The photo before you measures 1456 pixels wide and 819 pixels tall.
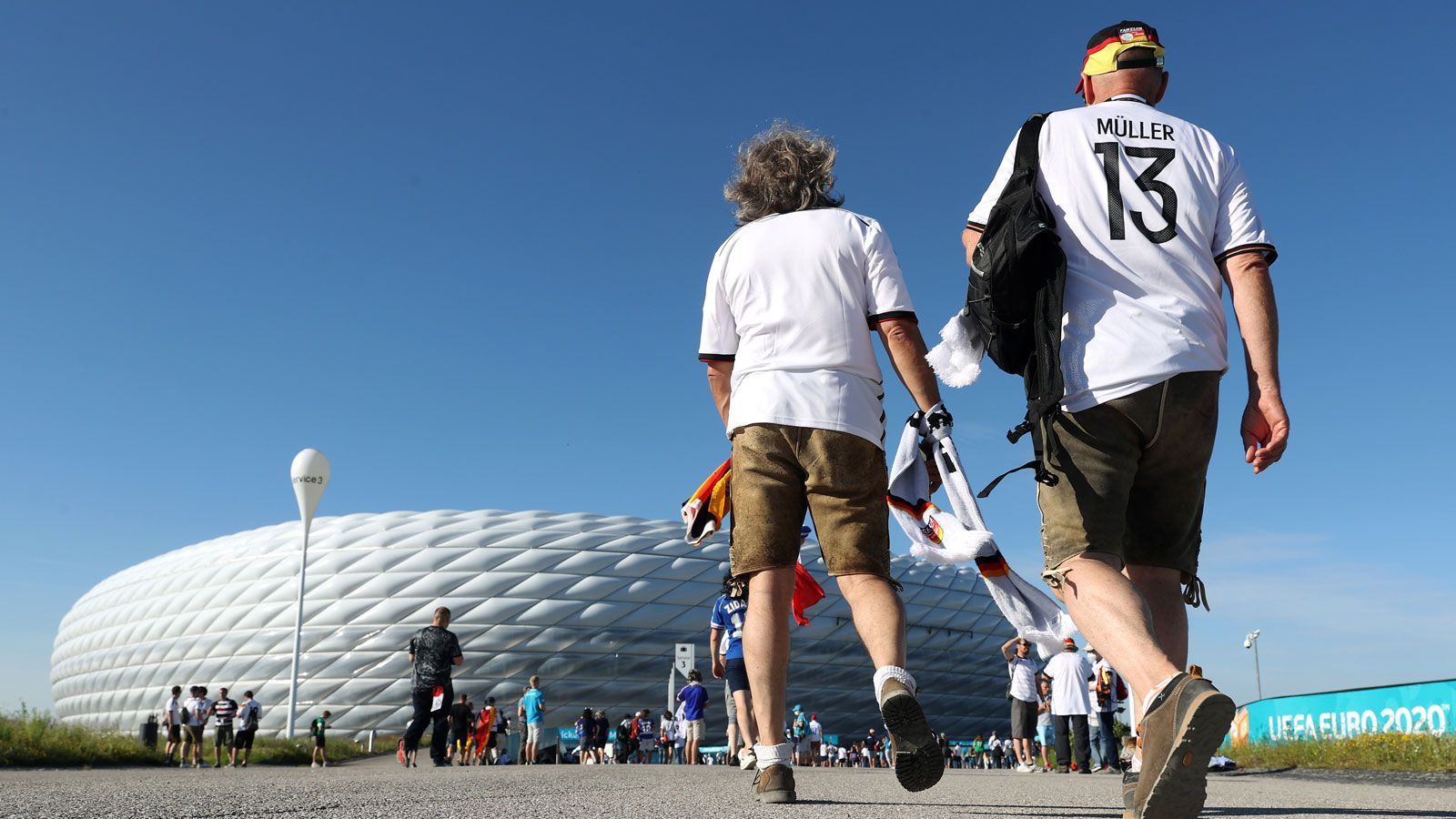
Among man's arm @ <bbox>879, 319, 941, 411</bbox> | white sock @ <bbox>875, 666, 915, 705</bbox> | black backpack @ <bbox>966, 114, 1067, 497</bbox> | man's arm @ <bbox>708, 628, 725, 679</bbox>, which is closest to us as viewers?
black backpack @ <bbox>966, 114, 1067, 497</bbox>

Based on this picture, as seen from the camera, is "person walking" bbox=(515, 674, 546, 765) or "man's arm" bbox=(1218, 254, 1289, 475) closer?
"man's arm" bbox=(1218, 254, 1289, 475)

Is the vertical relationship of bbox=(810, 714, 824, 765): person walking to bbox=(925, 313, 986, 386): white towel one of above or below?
below

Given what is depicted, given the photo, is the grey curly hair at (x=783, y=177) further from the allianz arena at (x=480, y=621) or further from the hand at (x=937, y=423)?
the allianz arena at (x=480, y=621)

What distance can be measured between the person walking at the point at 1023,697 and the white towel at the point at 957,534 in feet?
24.8

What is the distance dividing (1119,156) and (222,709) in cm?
1637

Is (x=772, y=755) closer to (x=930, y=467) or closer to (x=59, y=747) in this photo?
(x=930, y=467)

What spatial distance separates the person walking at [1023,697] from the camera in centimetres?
974

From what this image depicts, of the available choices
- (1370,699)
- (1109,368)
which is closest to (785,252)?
(1109,368)

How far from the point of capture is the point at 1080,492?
1.92 metres

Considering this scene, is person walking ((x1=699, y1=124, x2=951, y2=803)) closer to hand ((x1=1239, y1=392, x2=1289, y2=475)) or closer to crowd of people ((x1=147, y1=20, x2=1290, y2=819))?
crowd of people ((x1=147, y1=20, x2=1290, y2=819))

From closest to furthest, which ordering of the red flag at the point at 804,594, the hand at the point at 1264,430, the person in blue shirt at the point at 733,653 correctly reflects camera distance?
the hand at the point at 1264,430
the red flag at the point at 804,594
the person in blue shirt at the point at 733,653

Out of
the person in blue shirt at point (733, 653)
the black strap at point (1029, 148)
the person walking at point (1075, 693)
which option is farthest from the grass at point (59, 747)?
the black strap at point (1029, 148)

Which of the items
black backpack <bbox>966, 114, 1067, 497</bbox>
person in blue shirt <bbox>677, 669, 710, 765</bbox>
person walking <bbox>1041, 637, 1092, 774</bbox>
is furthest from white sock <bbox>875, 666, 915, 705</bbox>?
person in blue shirt <bbox>677, 669, 710, 765</bbox>

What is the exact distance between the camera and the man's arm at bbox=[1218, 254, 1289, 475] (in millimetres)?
1924
